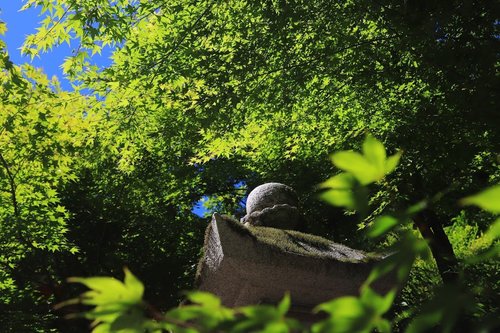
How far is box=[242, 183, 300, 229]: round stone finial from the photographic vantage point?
3.94 m

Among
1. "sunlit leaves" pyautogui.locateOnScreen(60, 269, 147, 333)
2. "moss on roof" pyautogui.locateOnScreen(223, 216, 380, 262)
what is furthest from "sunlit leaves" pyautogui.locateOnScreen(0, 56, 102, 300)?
"sunlit leaves" pyautogui.locateOnScreen(60, 269, 147, 333)

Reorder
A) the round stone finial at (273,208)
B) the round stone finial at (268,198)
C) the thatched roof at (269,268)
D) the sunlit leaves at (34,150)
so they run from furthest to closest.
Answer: the sunlit leaves at (34,150), the round stone finial at (268,198), the round stone finial at (273,208), the thatched roof at (269,268)

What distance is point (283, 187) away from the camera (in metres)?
4.18

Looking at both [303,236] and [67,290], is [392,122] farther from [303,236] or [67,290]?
[67,290]

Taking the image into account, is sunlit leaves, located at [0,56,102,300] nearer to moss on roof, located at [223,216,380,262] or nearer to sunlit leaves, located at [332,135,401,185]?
moss on roof, located at [223,216,380,262]

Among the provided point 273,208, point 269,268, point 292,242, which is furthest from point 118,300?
point 273,208

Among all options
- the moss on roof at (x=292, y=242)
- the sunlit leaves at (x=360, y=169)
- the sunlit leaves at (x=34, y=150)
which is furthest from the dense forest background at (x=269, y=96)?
the sunlit leaves at (x=360, y=169)

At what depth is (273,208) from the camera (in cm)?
395

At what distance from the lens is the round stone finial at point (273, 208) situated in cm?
394

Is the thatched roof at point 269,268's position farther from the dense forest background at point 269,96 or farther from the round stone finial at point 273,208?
the dense forest background at point 269,96

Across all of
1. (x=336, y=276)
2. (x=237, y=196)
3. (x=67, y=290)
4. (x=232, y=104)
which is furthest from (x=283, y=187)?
(x=237, y=196)

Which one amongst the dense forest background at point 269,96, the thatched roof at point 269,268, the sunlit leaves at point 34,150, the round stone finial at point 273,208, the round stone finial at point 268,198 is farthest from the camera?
the sunlit leaves at point 34,150

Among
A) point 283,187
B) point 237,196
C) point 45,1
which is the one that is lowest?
point 283,187

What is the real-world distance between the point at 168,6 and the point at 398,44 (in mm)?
3349
